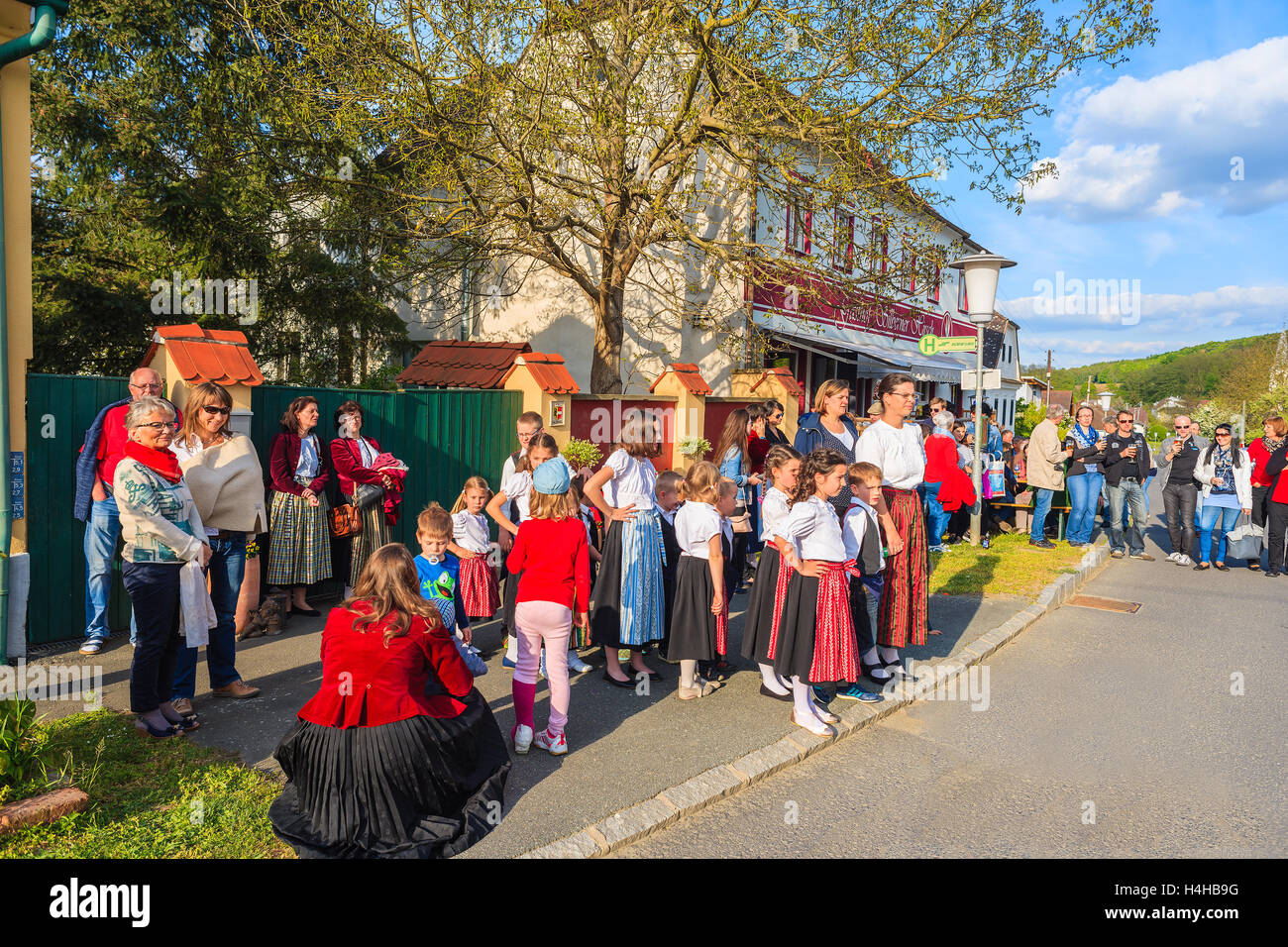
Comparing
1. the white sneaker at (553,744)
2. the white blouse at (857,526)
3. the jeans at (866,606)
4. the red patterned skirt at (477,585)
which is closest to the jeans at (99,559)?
the red patterned skirt at (477,585)

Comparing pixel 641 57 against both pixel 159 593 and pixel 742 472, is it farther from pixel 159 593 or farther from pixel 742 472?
pixel 159 593

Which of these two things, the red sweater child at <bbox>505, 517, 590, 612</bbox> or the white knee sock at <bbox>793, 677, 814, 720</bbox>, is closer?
the red sweater child at <bbox>505, 517, 590, 612</bbox>

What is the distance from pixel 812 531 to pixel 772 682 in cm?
123

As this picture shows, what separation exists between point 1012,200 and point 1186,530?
17.2 ft

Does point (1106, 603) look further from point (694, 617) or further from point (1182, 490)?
point (694, 617)

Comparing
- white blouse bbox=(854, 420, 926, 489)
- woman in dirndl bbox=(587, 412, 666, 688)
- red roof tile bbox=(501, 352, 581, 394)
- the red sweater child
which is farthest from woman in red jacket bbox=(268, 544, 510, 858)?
red roof tile bbox=(501, 352, 581, 394)

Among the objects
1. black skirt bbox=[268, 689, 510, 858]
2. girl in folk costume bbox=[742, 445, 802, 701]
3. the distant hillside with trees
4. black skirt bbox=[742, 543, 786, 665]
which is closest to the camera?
black skirt bbox=[268, 689, 510, 858]

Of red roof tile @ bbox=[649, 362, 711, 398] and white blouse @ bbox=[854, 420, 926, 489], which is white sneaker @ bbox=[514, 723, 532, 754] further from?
red roof tile @ bbox=[649, 362, 711, 398]

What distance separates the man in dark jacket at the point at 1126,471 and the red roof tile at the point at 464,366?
8591 mm

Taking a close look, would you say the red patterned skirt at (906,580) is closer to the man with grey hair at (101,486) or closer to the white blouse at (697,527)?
the white blouse at (697,527)

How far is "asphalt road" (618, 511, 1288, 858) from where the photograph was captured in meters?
3.95

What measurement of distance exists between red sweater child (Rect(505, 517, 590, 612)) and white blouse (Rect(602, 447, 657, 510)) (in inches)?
42.4
